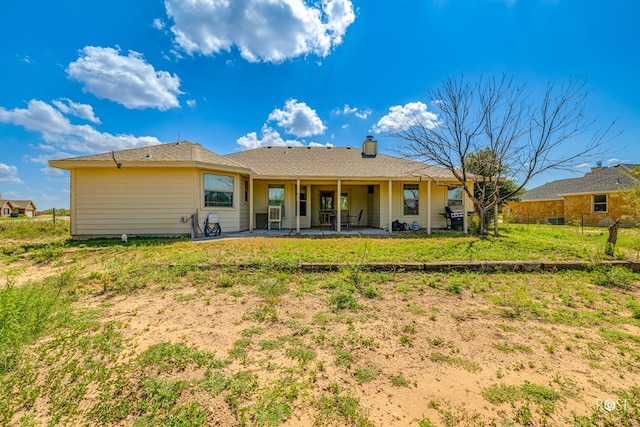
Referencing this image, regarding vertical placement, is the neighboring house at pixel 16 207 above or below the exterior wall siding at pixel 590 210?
above

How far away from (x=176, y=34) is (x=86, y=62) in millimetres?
3351

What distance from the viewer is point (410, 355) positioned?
2.30m

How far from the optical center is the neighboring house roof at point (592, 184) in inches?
637

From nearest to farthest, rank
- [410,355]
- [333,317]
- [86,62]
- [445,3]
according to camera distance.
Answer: [410,355] → [333,317] → [445,3] → [86,62]

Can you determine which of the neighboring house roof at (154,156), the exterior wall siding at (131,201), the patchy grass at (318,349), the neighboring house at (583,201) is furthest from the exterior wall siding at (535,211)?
the exterior wall siding at (131,201)

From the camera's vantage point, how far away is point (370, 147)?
14133 mm

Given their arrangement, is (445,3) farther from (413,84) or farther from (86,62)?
(86,62)

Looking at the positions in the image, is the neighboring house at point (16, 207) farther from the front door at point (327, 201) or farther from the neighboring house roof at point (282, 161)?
the front door at point (327, 201)

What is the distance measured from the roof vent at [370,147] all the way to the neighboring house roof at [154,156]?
7320mm

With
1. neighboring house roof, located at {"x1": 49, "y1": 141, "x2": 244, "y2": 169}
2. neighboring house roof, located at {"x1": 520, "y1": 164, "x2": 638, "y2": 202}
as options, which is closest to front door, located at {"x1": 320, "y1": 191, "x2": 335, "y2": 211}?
neighboring house roof, located at {"x1": 49, "y1": 141, "x2": 244, "y2": 169}

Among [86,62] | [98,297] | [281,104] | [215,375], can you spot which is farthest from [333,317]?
[281,104]

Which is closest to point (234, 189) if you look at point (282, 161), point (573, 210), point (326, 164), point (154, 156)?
point (154, 156)

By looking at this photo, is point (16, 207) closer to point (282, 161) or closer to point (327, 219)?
point (282, 161)

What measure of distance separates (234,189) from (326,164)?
4446 mm
